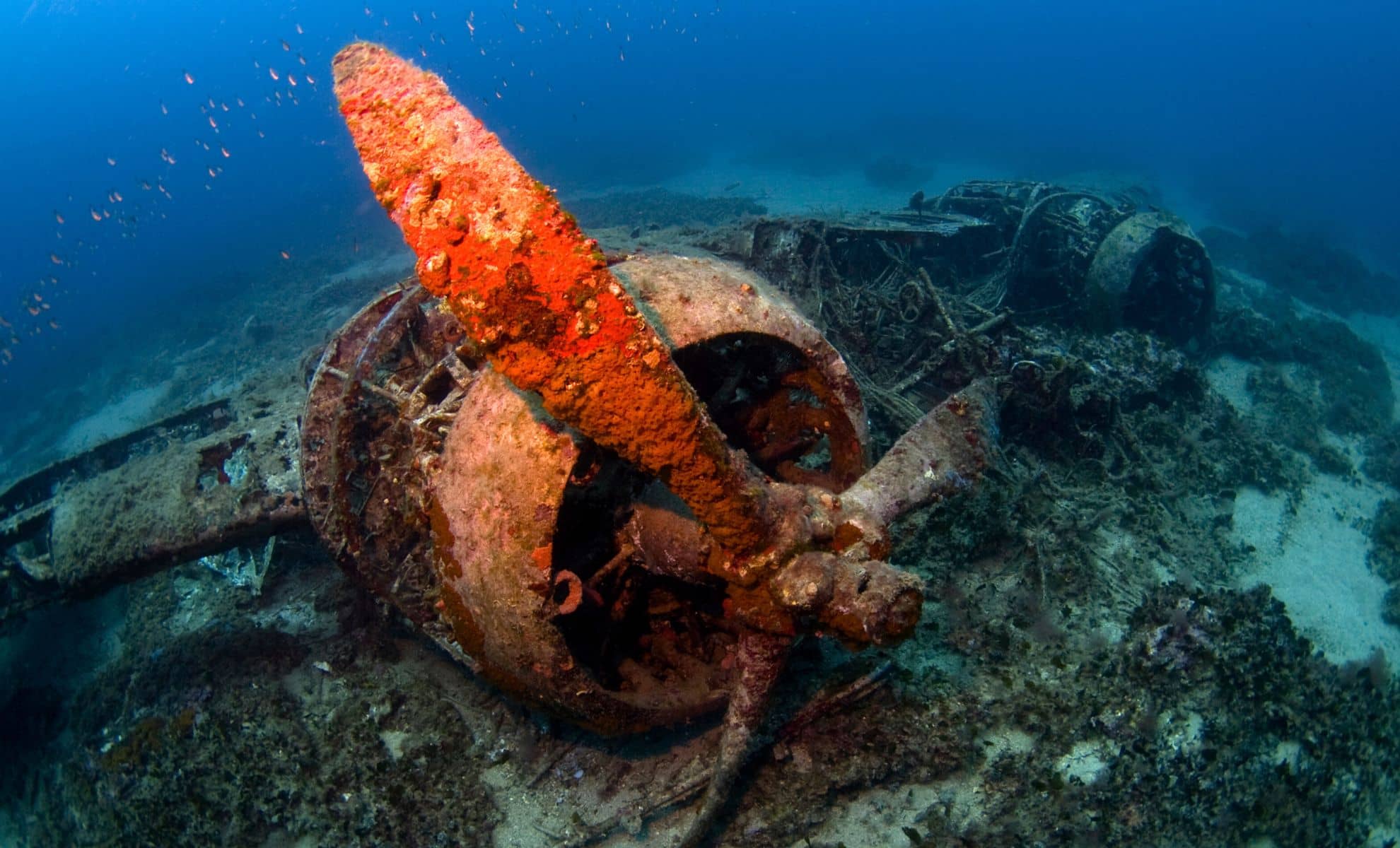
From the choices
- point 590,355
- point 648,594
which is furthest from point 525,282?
point 648,594

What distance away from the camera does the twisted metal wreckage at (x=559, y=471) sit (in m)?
1.92

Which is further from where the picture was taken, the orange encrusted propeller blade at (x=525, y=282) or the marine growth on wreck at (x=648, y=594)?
the marine growth on wreck at (x=648, y=594)

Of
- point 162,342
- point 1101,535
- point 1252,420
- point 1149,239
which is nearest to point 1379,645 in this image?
point 1101,535

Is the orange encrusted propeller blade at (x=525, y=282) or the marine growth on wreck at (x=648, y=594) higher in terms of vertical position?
the orange encrusted propeller blade at (x=525, y=282)

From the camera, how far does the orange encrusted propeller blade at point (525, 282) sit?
1.83m

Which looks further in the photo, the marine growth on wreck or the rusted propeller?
the marine growth on wreck

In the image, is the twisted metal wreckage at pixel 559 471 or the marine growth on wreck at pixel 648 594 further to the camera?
the marine growth on wreck at pixel 648 594

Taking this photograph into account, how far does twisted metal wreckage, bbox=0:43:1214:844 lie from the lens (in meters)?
1.92

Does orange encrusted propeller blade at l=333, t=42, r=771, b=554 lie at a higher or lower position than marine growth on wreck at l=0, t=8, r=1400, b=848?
higher

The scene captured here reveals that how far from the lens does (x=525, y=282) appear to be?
71.0 inches

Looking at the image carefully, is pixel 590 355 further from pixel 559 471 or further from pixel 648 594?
pixel 648 594

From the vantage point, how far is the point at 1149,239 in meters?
9.12

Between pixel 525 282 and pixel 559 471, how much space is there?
4.27 ft

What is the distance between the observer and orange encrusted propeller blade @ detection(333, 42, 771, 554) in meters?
1.83
